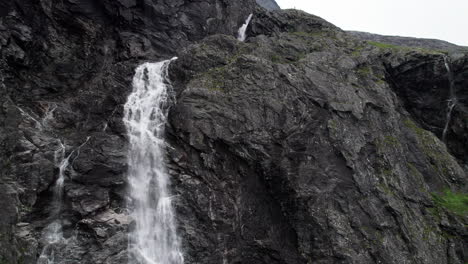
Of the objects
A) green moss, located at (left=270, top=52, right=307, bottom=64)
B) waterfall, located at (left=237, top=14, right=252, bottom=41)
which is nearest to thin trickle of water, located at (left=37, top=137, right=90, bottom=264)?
green moss, located at (left=270, top=52, right=307, bottom=64)

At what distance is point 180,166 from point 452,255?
16.7 meters

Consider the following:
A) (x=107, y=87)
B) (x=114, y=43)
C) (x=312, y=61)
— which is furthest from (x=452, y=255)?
(x=114, y=43)

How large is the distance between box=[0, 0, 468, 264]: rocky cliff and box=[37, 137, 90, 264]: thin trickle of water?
0.61ft

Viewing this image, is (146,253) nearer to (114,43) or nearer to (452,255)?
(452,255)

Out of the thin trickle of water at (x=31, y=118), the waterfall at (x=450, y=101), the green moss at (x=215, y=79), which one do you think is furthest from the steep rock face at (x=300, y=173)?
the thin trickle of water at (x=31, y=118)

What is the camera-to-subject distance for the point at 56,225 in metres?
18.0

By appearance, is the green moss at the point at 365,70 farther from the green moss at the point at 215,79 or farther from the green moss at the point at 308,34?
the green moss at the point at 215,79

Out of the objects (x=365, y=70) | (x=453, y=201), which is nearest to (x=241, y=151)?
(x=365, y=70)

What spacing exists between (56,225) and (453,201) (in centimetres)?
2472

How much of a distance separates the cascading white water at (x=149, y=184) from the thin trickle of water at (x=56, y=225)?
3462mm

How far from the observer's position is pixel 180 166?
21.0 metres

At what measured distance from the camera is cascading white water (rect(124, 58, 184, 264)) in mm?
18859

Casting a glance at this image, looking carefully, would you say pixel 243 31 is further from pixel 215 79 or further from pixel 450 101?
pixel 450 101

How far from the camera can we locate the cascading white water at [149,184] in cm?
1886
